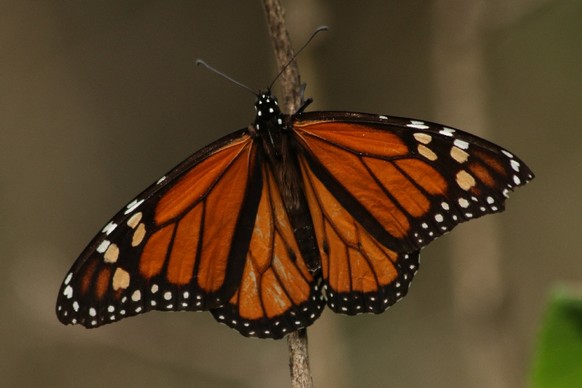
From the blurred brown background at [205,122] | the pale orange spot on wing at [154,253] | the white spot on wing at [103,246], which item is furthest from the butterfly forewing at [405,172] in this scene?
the blurred brown background at [205,122]

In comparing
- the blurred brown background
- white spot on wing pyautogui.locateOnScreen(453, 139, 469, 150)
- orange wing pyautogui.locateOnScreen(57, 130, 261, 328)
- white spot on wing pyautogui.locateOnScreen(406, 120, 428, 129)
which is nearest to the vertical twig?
orange wing pyautogui.locateOnScreen(57, 130, 261, 328)

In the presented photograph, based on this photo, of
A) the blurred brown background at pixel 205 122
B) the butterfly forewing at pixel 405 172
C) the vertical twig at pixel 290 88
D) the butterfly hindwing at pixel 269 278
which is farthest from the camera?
the blurred brown background at pixel 205 122

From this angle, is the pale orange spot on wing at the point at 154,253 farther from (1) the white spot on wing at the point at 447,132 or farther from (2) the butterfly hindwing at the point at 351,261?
(1) the white spot on wing at the point at 447,132

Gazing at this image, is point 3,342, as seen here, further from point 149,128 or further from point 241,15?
point 241,15

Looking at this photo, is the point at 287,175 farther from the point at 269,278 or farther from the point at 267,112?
the point at 269,278

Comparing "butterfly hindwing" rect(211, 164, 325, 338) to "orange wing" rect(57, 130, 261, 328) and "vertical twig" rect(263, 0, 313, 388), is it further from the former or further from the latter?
"vertical twig" rect(263, 0, 313, 388)

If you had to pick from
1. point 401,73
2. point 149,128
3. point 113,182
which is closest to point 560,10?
point 401,73
